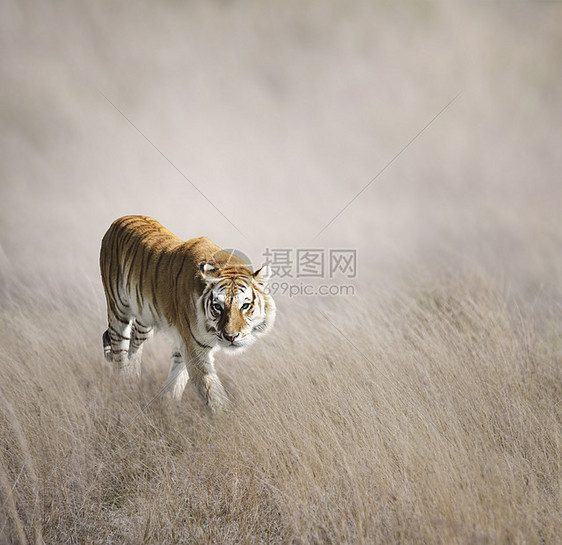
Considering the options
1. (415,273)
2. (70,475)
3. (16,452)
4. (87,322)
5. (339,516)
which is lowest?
(339,516)

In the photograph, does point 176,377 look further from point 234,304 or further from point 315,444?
point 315,444

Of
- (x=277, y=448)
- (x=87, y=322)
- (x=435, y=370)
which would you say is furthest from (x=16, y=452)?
(x=435, y=370)

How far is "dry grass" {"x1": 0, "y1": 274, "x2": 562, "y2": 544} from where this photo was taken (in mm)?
3023

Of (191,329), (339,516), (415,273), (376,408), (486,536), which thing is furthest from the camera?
(415,273)

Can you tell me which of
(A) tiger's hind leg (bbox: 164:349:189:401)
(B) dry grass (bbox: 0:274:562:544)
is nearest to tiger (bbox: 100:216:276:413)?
(A) tiger's hind leg (bbox: 164:349:189:401)

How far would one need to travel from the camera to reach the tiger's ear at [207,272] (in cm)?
393

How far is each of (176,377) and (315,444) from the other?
1774 mm

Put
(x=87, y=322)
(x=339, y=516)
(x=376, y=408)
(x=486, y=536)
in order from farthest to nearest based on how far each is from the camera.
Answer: (x=87, y=322) < (x=376, y=408) < (x=339, y=516) < (x=486, y=536)

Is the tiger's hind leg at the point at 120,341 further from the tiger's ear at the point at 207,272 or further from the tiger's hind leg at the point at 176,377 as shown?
the tiger's ear at the point at 207,272

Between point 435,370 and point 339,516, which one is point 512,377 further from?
point 339,516

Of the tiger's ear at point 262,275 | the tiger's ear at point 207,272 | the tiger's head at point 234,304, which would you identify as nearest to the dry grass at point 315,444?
the tiger's head at point 234,304

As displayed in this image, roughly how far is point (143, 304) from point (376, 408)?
2155 millimetres

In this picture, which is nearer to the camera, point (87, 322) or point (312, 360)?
point (312, 360)

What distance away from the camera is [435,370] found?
432 cm
